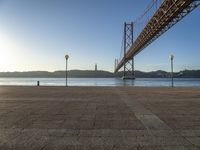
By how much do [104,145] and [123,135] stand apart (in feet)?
2.53

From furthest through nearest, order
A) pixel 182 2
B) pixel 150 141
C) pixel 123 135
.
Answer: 1. pixel 182 2
2. pixel 123 135
3. pixel 150 141

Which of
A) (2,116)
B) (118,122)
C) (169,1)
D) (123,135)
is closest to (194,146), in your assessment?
(123,135)

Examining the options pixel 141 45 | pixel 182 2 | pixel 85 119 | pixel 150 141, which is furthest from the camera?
pixel 141 45

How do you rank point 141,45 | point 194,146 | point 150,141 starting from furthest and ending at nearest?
point 141,45 → point 150,141 → point 194,146

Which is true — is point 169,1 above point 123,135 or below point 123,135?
above

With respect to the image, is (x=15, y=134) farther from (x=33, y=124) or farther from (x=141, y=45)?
(x=141, y=45)

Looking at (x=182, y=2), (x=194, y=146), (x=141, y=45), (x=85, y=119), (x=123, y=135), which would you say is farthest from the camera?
(x=141, y=45)

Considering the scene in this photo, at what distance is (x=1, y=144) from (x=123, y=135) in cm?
212

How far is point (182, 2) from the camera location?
2470 cm

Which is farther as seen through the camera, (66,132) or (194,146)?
(66,132)

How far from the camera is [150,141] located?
15.0 feet

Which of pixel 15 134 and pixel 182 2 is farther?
pixel 182 2

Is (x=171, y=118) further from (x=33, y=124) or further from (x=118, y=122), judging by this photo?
(x=33, y=124)

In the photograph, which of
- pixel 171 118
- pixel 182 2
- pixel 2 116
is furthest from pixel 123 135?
pixel 182 2
